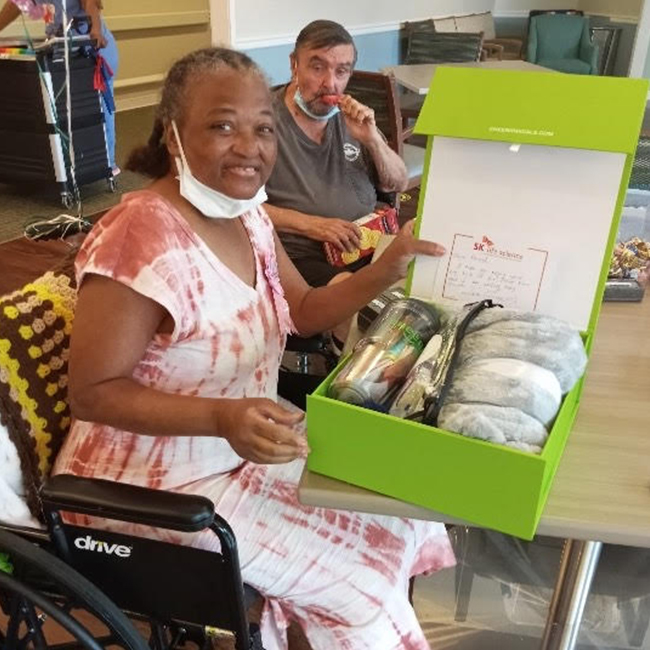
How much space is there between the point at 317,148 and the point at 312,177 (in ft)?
0.30

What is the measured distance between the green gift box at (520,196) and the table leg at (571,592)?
12.5 inches

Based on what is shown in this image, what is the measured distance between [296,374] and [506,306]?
1.97ft

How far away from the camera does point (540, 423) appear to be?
0.84m

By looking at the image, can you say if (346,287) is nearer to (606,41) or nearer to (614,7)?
(606,41)

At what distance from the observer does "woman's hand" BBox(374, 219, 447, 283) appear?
3.66 feet

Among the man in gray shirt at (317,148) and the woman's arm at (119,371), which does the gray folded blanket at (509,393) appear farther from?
the man in gray shirt at (317,148)

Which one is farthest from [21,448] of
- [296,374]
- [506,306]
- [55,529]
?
[506,306]

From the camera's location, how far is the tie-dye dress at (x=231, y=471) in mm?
1099

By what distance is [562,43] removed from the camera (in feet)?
23.7

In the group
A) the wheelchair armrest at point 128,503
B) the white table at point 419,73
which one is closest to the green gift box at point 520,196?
the wheelchair armrest at point 128,503

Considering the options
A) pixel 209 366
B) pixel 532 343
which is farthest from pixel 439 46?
pixel 532 343

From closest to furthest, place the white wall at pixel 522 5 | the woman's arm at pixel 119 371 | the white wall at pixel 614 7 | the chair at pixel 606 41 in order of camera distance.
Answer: the woman's arm at pixel 119 371, the white wall at pixel 614 7, the chair at pixel 606 41, the white wall at pixel 522 5

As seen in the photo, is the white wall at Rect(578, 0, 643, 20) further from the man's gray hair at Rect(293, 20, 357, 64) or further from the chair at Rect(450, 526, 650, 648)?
the chair at Rect(450, 526, 650, 648)

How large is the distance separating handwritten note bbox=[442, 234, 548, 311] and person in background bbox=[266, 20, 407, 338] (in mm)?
874
